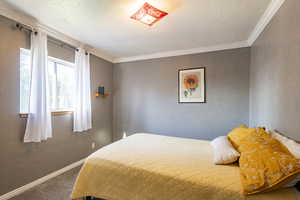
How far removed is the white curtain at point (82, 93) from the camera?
279cm

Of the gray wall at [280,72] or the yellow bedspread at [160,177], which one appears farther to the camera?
the gray wall at [280,72]

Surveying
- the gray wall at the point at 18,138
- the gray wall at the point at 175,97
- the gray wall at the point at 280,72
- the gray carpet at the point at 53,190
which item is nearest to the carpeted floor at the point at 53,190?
the gray carpet at the point at 53,190

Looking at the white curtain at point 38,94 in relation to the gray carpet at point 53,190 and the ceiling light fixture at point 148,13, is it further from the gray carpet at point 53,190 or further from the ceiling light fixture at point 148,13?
the ceiling light fixture at point 148,13

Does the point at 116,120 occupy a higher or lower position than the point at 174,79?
lower

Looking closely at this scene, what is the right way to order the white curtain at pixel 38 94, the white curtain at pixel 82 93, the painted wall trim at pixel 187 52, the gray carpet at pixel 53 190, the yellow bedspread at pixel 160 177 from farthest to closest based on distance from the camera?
1. the painted wall trim at pixel 187 52
2. the white curtain at pixel 82 93
3. the white curtain at pixel 38 94
4. the gray carpet at pixel 53 190
5. the yellow bedspread at pixel 160 177

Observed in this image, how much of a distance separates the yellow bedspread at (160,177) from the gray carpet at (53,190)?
570 mm

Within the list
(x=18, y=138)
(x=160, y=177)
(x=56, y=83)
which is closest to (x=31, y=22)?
(x=56, y=83)

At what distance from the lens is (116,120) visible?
4.02 meters

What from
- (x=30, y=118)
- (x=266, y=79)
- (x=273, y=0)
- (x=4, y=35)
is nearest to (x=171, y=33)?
(x=273, y=0)

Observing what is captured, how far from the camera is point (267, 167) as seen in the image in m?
1.07

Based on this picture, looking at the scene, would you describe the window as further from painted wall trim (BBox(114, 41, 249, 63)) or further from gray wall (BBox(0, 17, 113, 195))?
painted wall trim (BBox(114, 41, 249, 63))

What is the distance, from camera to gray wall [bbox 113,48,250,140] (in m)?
2.98

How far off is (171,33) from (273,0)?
137cm

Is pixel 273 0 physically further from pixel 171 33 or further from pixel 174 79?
pixel 174 79
